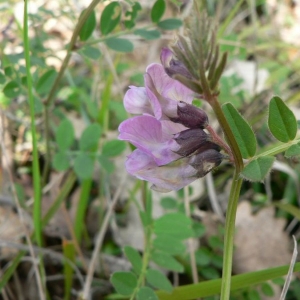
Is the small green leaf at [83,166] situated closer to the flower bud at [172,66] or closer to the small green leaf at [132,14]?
the small green leaf at [132,14]

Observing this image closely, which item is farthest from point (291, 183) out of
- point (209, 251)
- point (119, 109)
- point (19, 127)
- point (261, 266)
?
point (19, 127)

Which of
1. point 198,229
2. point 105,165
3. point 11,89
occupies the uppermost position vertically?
point 11,89

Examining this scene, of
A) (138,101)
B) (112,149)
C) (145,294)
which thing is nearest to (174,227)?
(145,294)

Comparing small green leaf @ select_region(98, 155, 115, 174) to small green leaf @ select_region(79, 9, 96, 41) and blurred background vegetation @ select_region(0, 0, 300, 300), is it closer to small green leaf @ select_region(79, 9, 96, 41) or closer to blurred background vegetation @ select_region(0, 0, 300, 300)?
blurred background vegetation @ select_region(0, 0, 300, 300)

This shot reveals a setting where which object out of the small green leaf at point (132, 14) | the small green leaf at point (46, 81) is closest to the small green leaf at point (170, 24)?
the small green leaf at point (132, 14)

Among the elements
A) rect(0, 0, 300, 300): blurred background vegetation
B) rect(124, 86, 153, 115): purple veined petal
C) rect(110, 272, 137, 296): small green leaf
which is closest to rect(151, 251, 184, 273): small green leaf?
rect(0, 0, 300, 300): blurred background vegetation

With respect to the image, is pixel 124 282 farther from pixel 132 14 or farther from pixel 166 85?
pixel 132 14
